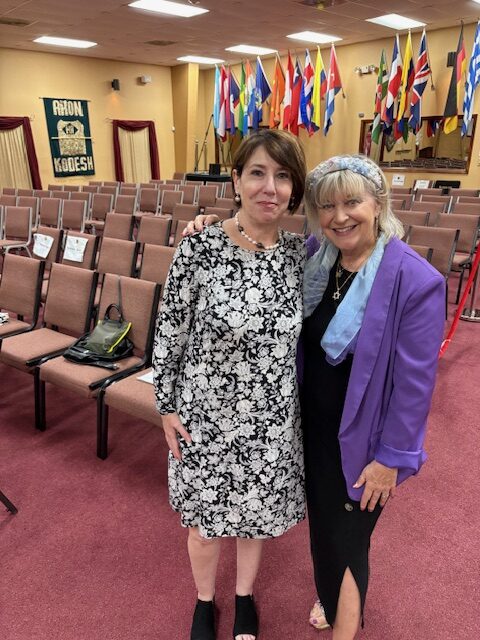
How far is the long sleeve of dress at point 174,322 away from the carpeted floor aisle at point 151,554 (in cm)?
88

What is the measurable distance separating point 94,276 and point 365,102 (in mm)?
10694

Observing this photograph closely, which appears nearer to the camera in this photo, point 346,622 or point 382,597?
point 346,622

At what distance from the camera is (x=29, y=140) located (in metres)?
11.9

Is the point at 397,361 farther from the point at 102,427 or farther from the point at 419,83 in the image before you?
the point at 419,83

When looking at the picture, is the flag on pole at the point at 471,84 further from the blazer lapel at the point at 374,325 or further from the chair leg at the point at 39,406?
the blazer lapel at the point at 374,325

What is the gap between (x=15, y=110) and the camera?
38.3ft

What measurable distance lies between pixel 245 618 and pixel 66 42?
40.4 feet

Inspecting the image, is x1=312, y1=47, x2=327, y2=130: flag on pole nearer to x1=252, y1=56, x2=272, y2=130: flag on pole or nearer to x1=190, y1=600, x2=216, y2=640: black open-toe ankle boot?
x1=252, y1=56, x2=272, y2=130: flag on pole

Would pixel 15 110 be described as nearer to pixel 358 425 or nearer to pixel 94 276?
pixel 94 276

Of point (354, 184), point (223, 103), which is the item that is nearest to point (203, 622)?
point (354, 184)

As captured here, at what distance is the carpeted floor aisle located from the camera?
1685 millimetres

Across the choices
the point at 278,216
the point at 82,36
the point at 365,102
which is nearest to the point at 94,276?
the point at 278,216

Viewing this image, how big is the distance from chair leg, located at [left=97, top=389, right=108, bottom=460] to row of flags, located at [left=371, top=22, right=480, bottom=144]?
371 inches

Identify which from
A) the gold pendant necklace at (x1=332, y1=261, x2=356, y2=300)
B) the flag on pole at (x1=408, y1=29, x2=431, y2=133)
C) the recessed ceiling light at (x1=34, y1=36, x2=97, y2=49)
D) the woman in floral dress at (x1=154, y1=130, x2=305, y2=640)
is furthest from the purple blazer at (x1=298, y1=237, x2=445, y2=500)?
the recessed ceiling light at (x1=34, y1=36, x2=97, y2=49)
